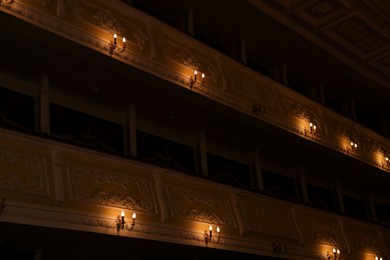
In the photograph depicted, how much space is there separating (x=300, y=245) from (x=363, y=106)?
24.1 ft

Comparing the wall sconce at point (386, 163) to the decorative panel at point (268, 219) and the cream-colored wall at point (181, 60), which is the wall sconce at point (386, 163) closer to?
the cream-colored wall at point (181, 60)

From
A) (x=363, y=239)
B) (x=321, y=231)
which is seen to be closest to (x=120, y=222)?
(x=321, y=231)

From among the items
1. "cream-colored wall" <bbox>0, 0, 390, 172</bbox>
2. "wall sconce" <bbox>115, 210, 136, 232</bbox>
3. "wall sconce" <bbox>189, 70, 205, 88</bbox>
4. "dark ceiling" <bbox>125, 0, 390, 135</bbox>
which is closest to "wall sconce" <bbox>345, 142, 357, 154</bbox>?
"cream-colored wall" <bbox>0, 0, 390, 172</bbox>

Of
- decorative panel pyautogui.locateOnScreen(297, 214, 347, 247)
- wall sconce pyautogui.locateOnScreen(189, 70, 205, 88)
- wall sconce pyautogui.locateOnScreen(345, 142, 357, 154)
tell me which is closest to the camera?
wall sconce pyautogui.locateOnScreen(189, 70, 205, 88)

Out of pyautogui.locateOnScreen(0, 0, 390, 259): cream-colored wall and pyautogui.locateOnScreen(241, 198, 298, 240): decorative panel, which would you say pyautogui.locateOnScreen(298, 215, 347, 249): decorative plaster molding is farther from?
pyautogui.locateOnScreen(241, 198, 298, 240): decorative panel

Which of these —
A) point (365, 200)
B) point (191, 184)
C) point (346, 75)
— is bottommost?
point (191, 184)

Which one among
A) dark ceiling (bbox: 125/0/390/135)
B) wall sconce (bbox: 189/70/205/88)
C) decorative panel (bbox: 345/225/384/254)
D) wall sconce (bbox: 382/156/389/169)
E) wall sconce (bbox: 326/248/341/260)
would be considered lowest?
wall sconce (bbox: 326/248/341/260)

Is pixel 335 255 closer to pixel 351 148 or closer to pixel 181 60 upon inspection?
pixel 351 148

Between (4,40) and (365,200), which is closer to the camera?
(4,40)

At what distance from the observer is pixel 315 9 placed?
12492mm

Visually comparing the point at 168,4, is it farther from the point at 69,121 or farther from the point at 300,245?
the point at 300,245

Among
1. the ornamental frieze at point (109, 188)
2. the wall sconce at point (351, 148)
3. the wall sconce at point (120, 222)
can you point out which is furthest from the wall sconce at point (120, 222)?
the wall sconce at point (351, 148)

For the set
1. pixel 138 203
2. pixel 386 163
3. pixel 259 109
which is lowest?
pixel 138 203

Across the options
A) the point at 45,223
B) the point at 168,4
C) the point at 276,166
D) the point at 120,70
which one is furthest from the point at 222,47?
the point at 45,223
